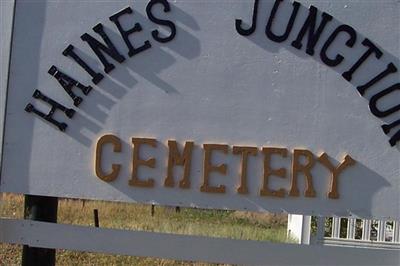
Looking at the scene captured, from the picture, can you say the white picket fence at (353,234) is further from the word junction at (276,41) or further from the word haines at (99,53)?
the word haines at (99,53)

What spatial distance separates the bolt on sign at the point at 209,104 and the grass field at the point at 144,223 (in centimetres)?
319

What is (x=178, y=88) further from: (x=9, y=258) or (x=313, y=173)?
(x=9, y=258)

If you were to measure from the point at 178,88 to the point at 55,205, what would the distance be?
4.30 feet

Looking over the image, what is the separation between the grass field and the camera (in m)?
8.08

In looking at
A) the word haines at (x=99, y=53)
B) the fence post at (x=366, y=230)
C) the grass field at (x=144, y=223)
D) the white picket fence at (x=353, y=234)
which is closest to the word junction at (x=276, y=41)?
the word haines at (x=99, y=53)

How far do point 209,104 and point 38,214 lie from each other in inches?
59.6

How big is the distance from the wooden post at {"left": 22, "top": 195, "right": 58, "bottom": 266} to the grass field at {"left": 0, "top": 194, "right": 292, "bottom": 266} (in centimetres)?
264

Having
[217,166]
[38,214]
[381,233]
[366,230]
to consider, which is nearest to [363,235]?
[366,230]

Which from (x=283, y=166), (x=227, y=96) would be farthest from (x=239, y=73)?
(x=283, y=166)

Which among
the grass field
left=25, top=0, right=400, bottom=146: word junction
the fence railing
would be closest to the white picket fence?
the fence railing

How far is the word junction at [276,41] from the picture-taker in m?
4.51

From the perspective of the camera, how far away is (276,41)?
4613mm

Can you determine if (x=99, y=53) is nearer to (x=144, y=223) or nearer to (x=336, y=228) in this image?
(x=336, y=228)

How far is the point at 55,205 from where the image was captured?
16.8 ft
